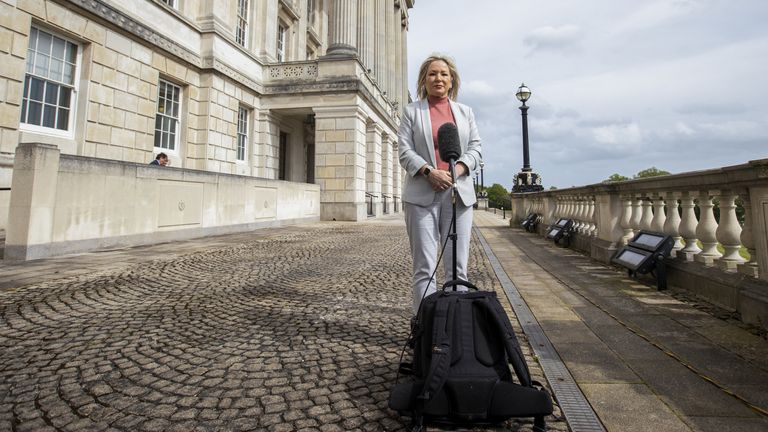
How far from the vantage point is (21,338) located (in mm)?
2738

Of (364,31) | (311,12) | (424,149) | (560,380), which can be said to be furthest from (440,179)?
(311,12)

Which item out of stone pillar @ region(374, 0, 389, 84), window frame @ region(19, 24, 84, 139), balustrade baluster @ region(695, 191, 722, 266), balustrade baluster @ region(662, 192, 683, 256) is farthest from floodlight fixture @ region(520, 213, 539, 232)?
stone pillar @ region(374, 0, 389, 84)

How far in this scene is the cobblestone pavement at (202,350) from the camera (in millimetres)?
1799

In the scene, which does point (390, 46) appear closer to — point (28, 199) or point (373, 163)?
point (373, 163)

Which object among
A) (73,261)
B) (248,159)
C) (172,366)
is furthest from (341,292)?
(248,159)

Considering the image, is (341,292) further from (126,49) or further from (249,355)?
(126,49)

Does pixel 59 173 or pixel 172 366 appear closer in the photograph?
pixel 172 366

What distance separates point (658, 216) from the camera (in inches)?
198

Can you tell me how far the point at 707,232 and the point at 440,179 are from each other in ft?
12.3

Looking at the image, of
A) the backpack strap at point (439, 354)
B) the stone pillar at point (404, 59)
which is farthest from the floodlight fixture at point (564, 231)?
the stone pillar at point (404, 59)

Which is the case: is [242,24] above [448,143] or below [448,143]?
above

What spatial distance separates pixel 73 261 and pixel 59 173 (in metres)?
1.50

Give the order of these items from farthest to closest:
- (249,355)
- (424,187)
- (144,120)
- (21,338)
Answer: (144,120) < (21,338) < (249,355) < (424,187)

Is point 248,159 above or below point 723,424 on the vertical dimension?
above
